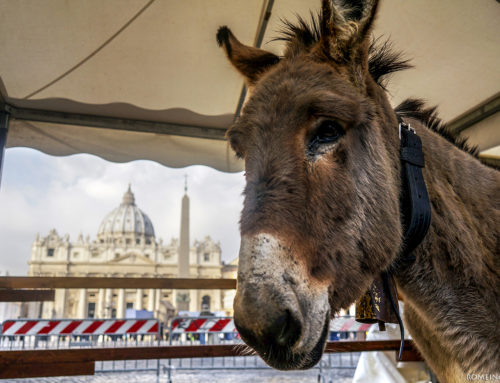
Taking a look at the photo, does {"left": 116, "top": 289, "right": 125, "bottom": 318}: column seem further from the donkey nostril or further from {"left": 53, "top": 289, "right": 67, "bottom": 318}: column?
the donkey nostril

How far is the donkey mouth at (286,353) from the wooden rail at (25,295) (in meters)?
3.47

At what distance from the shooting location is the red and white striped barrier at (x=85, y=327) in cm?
905

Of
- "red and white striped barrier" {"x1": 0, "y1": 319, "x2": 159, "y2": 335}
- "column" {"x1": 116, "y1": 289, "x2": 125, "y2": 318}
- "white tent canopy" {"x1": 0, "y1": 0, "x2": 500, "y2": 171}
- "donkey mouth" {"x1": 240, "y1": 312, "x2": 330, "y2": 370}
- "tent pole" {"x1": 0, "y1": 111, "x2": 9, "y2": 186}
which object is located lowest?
"column" {"x1": 116, "y1": 289, "x2": 125, "y2": 318}

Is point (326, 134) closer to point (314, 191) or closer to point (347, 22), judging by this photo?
point (314, 191)

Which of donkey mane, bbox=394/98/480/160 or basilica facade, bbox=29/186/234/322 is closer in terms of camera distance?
donkey mane, bbox=394/98/480/160

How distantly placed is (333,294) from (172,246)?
87.3 metres

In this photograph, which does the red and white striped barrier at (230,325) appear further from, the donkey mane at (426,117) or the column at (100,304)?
the column at (100,304)

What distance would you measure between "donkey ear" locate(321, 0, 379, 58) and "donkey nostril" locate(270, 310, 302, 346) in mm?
865

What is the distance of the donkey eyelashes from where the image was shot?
3.72 feet

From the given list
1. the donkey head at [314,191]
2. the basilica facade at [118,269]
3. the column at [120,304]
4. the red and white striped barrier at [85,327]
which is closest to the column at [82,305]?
the basilica facade at [118,269]

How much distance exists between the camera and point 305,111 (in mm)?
1129

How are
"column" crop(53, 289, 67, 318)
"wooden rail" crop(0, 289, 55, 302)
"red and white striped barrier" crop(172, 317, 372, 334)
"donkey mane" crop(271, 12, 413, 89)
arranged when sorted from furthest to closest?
"column" crop(53, 289, 67, 318), "red and white striped barrier" crop(172, 317, 372, 334), "wooden rail" crop(0, 289, 55, 302), "donkey mane" crop(271, 12, 413, 89)

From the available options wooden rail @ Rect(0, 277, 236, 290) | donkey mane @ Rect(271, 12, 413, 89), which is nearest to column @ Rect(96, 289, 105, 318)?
wooden rail @ Rect(0, 277, 236, 290)

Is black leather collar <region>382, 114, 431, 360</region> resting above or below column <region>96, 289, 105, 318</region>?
above
